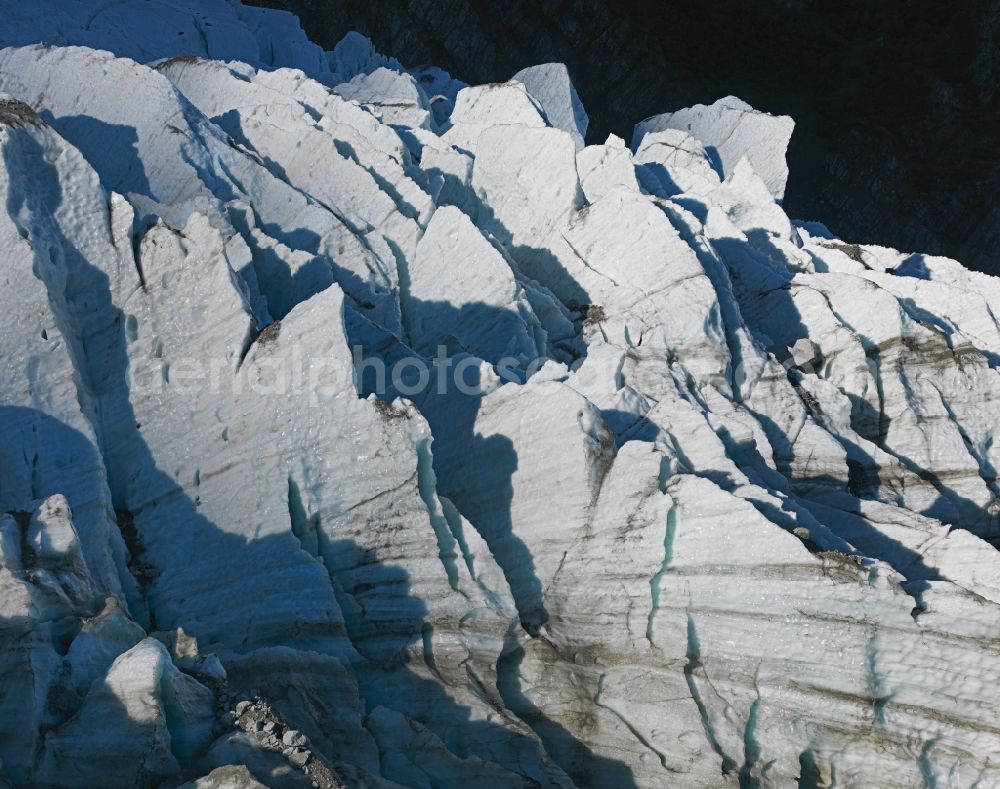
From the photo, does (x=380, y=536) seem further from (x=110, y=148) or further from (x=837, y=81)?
(x=837, y=81)

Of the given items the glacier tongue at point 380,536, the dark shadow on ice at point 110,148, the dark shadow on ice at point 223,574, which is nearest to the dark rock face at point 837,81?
the dark shadow on ice at point 110,148

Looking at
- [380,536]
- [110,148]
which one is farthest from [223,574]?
[110,148]

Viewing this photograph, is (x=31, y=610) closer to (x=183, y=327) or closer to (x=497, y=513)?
(x=183, y=327)

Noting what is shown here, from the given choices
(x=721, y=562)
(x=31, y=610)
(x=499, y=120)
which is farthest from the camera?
(x=499, y=120)

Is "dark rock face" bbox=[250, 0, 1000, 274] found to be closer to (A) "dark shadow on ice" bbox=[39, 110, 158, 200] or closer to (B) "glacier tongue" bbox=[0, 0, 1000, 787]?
(A) "dark shadow on ice" bbox=[39, 110, 158, 200]

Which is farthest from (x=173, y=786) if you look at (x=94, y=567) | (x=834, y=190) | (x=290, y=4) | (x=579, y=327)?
(x=834, y=190)

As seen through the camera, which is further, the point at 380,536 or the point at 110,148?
the point at 110,148
